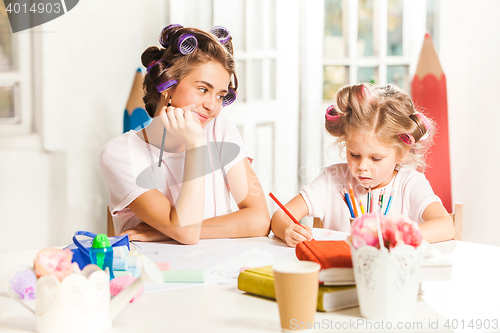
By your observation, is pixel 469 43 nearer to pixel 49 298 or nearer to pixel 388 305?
pixel 388 305

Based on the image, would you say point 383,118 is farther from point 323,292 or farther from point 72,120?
point 72,120

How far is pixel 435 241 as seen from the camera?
3.39ft

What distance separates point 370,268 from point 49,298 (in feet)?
1.22

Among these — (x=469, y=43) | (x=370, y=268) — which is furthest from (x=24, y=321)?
(x=469, y=43)

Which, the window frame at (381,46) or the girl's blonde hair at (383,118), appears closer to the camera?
the girl's blonde hair at (383,118)

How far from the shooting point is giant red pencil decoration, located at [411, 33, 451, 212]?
1767 millimetres

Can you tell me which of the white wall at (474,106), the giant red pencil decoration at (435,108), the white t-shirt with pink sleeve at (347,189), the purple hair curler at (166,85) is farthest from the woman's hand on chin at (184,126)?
the white wall at (474,106)

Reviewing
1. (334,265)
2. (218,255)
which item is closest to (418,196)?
(218,255)

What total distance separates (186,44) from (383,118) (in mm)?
567

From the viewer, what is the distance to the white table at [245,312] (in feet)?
1.81

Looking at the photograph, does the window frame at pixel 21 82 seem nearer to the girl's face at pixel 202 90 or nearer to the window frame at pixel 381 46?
the girl's face at pixel 202 90

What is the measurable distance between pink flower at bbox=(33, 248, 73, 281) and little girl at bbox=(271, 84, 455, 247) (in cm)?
65

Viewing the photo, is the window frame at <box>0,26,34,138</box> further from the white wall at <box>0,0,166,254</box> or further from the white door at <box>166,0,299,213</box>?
Result: the white door at <box>166,0,299,213</box>

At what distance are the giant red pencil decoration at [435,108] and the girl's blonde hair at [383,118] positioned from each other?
0.51 meters
